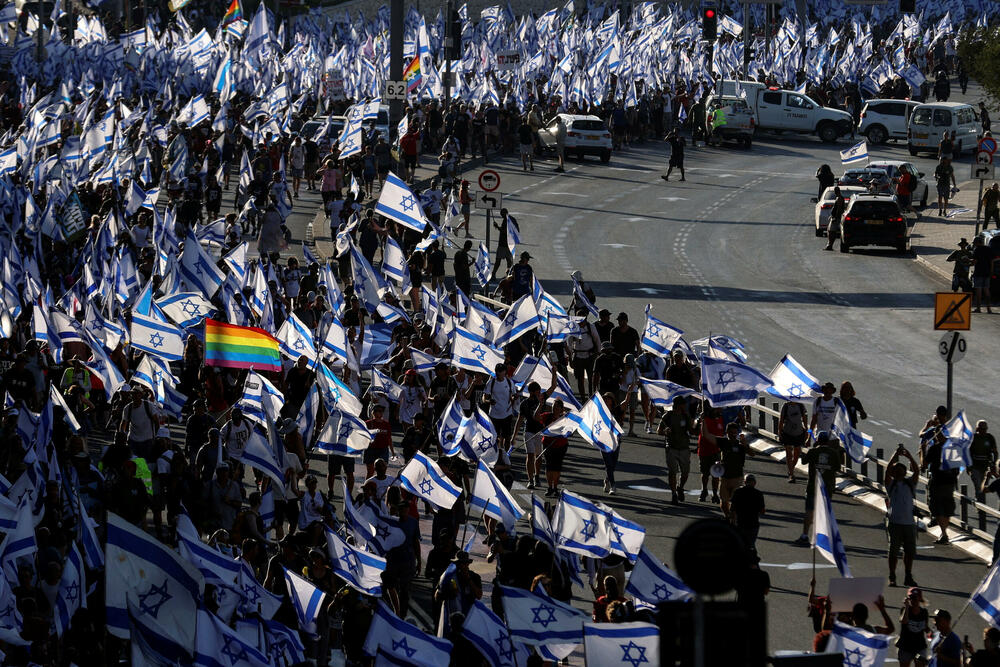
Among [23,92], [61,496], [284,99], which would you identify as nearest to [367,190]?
[284,99]

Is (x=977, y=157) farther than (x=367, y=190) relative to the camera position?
No

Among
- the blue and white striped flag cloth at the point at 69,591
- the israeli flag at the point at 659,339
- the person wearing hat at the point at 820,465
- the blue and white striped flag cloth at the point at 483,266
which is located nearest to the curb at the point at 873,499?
the person wearing hat at the point at 820,465

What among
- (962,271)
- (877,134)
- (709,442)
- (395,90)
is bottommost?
(877,134)

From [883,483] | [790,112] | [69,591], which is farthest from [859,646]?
[790,112]

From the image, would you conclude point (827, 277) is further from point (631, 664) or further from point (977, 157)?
point (631, 664)

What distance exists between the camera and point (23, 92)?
55344mm

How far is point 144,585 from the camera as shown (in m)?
12.2

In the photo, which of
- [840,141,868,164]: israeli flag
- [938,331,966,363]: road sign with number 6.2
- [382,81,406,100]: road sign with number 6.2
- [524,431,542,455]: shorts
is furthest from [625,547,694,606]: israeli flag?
[840,141,868,164]: israeli flag

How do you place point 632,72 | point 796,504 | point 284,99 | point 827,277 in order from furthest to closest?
1. point 632,72
2. point 284,99
3. point 827,277
4. point 796,504

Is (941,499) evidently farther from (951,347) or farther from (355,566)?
(355,566)

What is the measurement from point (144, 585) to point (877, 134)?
47215 mm

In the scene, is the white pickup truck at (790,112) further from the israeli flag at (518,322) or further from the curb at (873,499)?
the curb at (873,499)

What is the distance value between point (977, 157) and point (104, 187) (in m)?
17.7

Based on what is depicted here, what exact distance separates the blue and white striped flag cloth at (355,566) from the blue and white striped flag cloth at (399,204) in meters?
13.6
